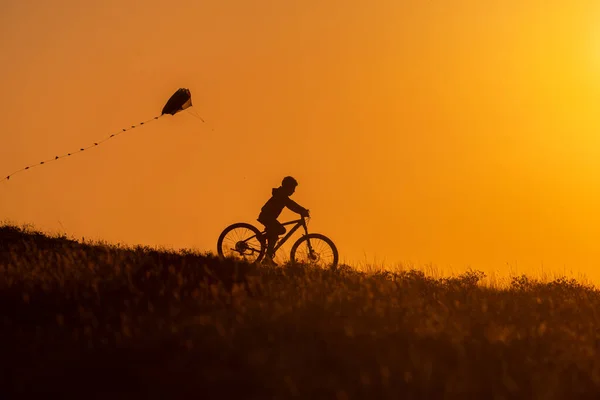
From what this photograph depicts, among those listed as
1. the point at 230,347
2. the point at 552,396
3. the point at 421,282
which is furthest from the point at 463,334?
the point at 421,282

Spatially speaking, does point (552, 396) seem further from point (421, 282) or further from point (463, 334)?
point (421, 282)

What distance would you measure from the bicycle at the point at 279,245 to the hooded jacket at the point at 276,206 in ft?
0.83

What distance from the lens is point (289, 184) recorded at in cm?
1841

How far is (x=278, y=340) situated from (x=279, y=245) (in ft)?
29.0

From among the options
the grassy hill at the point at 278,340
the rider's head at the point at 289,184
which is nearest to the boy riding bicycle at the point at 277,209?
the rider's head at the point at 289,184

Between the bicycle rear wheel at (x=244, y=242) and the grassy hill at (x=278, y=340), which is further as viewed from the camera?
the bicycle rear wheel at (x=244, y=242)

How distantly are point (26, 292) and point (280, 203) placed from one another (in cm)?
698

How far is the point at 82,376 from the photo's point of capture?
8672mm

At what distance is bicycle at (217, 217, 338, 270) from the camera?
1809 centimetres

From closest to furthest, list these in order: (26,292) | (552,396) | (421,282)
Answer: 1. (552,396)
2. (26,292)
3. (421,282)

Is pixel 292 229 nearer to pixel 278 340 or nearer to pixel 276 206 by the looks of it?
pixel 276 206

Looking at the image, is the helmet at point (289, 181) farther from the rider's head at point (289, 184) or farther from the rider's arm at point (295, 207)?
the rider's arm at point (295, 207)

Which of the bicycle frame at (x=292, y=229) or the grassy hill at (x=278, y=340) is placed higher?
the bicycle frame at (x=292, y=229)

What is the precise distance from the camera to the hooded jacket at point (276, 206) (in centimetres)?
1838
